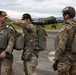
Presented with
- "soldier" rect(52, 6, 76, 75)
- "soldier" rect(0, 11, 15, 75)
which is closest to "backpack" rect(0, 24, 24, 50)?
"soldier" rect(0, 11, 15, 75)

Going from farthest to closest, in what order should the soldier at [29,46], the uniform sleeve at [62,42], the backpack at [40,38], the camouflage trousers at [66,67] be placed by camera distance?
1. the backpack at [40,38]
2. the soldier at [29,46]
3. the camouflage trousers at [66,67]
4. the uniform sleeve at [62,42]

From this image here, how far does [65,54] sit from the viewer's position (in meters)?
6.20

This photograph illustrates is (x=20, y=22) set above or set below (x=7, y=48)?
above

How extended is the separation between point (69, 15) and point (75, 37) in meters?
0.41

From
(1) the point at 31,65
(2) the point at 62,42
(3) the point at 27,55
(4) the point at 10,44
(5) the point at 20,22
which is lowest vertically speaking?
(1) the point at 31,65

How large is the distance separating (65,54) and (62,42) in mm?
260

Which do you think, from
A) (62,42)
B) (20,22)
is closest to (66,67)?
(62,42)

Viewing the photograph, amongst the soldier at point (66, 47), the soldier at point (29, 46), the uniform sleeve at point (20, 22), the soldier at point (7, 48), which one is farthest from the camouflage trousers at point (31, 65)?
the soldier at point (66, 47)

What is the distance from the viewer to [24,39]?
294 inches

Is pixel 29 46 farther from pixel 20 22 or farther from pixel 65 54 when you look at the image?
pixel 65 54

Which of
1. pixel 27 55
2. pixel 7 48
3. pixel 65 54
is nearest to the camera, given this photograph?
pixel 65 54

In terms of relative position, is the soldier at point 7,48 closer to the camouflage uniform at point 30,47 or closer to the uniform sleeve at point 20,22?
the uniform sleeve at point 20,22

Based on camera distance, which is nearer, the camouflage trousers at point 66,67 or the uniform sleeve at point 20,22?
the camouflage trousers at point 66,67

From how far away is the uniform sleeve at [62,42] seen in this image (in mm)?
6041
